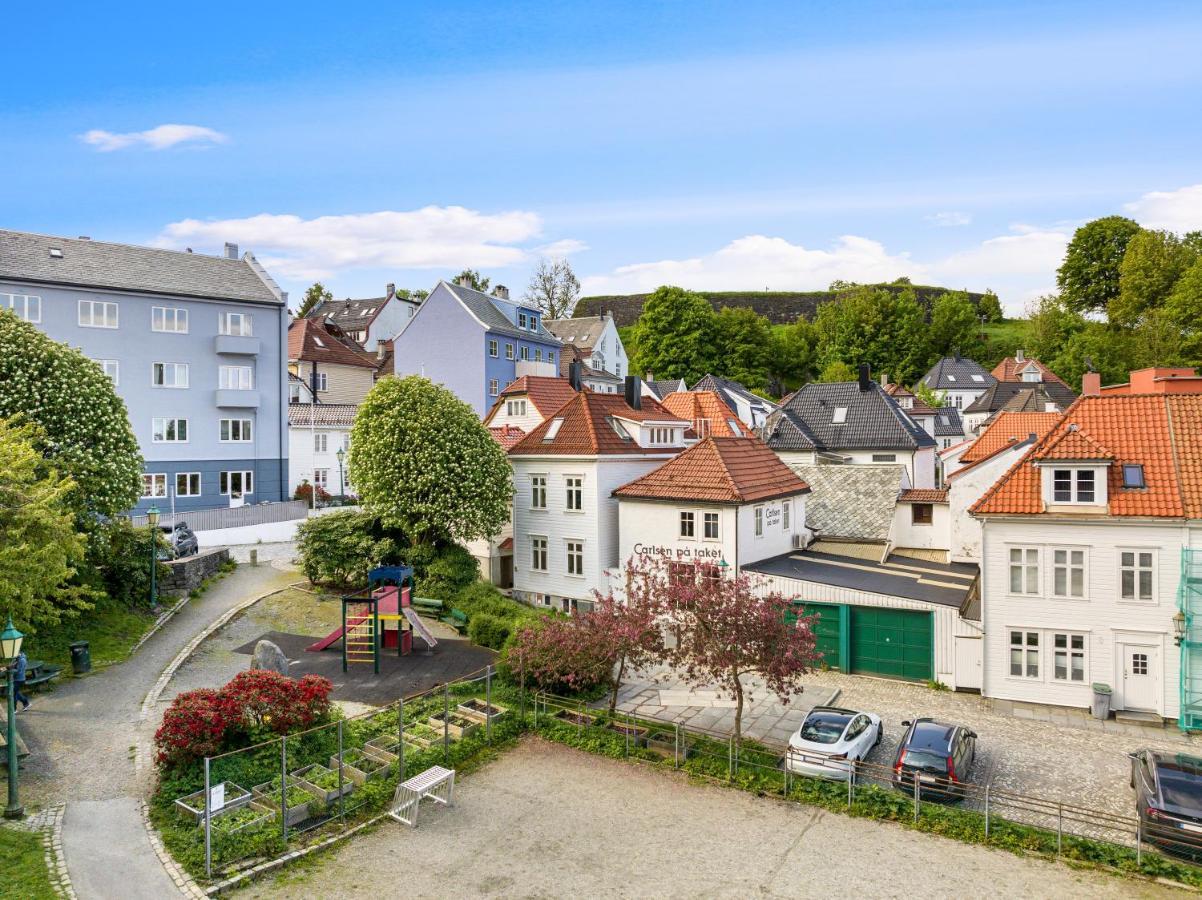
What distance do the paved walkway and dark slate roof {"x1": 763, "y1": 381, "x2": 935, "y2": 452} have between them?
117 ft

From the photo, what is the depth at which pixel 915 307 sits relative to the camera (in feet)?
316

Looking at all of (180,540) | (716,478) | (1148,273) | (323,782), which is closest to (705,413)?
(716,478)

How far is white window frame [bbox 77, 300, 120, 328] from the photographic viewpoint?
39.8 m

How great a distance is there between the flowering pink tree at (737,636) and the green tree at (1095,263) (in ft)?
308

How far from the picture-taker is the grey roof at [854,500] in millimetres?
33688

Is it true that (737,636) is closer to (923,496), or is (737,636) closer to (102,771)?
(102,771)

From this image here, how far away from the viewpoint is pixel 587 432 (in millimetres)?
32938

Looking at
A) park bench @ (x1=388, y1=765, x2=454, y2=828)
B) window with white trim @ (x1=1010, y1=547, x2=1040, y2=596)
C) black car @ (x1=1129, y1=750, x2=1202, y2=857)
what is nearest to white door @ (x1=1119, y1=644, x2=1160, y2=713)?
window with white trim @ (x1=1010, y1=547, x2=1040, y2=596)

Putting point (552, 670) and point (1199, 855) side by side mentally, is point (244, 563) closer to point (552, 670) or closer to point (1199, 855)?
point (552, 670)

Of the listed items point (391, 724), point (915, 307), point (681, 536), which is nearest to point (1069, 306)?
point (915, 307)

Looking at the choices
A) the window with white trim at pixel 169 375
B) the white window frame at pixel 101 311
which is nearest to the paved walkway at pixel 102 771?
the window with white trim at pixel 169 375

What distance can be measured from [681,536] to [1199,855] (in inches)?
719

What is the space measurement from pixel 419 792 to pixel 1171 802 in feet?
45.2

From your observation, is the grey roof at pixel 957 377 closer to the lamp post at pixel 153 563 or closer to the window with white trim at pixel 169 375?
the window with white trim at pixel 169 375
